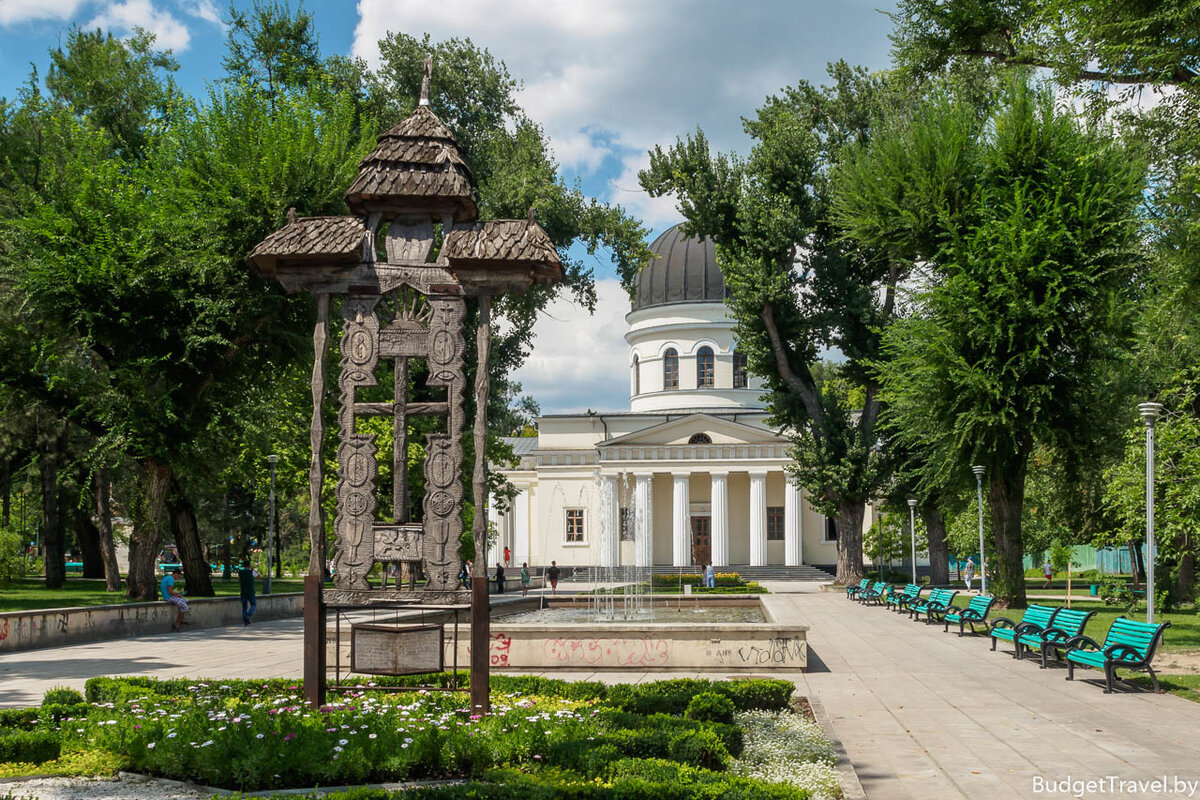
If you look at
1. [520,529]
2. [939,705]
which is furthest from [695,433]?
[939,705]

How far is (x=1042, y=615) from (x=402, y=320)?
11.4m

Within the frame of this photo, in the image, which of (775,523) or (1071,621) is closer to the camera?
(1071,621)

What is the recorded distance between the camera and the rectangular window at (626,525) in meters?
58.2

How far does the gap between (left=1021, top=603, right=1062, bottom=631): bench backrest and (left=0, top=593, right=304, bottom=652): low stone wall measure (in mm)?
16940

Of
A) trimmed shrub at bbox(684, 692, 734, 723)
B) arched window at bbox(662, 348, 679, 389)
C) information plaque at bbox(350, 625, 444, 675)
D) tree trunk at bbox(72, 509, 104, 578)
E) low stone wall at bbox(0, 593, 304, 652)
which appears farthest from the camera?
arched window at bbox(662, 348, 679, 389)

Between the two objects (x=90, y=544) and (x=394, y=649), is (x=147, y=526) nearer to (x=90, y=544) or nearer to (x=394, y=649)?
(x=394, y=649)

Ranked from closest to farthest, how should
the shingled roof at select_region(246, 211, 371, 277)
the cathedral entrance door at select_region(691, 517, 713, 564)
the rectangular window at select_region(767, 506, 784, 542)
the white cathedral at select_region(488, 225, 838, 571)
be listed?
1. the shingled roof at select_region(246, 211, 371, 277)
2. the white cathedral at select_region(488, 225, 838, 571)
3. the cathedral entrance door at select_region(691, 517, 713, 564)
4. the rectangular window at select_region(767, 506, 784, 542)

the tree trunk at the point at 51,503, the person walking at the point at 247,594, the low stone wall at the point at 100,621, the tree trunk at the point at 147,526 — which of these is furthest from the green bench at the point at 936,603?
the tree trunk at the point at 51,503

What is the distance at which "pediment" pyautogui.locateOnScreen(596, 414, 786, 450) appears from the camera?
56344 mm

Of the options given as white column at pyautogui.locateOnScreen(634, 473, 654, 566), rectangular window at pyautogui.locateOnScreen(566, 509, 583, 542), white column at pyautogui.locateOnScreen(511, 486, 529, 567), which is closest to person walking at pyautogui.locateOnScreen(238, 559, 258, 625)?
white column at pyautogui.locateOnScreen(634, 473, 654, 566)

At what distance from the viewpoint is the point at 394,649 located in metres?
9.65

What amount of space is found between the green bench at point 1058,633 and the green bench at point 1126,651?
40.2 inches

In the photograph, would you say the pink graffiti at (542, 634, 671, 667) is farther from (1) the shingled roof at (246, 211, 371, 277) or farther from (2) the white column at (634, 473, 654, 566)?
(2) the white column at (634, 473, 654, 566)

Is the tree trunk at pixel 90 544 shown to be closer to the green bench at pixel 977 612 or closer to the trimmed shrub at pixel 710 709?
the green bench at pixel 977 612
